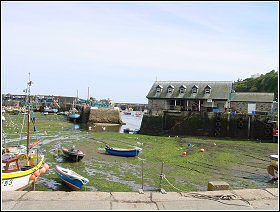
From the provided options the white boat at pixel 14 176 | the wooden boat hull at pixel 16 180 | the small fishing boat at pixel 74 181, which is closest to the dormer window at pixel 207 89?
the small fishing boat at pixel 74 181

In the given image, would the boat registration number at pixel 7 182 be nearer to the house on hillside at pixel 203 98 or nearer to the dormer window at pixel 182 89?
the house on hillside at pixel 203 98

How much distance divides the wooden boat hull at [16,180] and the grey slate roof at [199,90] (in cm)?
3047

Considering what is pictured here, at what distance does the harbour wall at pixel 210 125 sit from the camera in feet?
111

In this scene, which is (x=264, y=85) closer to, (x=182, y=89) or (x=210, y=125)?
(x=182, y=89)

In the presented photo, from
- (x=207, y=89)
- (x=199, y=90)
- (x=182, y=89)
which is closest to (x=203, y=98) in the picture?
(x=207, y=89)

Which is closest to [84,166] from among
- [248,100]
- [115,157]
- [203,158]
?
[115,157]

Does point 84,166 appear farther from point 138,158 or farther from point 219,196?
point 219,196

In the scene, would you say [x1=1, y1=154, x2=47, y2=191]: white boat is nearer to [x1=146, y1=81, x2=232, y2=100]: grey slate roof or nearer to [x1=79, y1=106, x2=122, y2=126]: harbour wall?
[x1=146, y1=81, x2=232, y2=100]: grey slate roof

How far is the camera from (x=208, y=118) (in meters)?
35.8

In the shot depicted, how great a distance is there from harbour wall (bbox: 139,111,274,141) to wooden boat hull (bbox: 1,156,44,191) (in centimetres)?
2586

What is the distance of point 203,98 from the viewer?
3959 cm

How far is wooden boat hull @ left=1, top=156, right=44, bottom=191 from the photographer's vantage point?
11648 millimetres

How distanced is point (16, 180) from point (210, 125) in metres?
27.8

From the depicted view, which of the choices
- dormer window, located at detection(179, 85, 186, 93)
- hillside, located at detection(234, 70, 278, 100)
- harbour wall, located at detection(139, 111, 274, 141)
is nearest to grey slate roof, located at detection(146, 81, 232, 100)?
dormer window, located at detection(179, 85, 186, 93)
